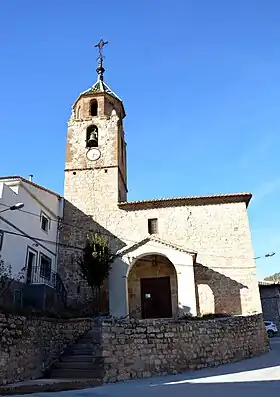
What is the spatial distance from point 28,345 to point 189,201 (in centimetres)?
1197

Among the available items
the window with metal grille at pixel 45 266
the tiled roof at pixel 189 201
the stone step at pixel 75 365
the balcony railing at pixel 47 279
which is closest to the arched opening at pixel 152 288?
the tiled roof at pixel 189 201

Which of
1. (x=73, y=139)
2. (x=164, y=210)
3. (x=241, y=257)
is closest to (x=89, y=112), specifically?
(x=73, y=139)

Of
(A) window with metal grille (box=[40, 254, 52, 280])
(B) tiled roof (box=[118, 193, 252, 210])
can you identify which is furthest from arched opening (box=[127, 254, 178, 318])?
(A) window with metal grille (box=[40, 254, 52, 280])

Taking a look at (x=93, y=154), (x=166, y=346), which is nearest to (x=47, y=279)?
(x=93, y=154)

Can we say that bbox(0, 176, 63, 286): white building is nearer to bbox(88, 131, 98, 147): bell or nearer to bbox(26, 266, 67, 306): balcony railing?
bbox(26, 266, 67, 306): balcony railing

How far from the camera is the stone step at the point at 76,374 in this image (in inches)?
383

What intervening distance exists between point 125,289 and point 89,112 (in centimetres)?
1200

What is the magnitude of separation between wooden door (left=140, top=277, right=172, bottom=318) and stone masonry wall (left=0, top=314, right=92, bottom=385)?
6.32 meters

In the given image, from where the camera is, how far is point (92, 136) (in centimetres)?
2211

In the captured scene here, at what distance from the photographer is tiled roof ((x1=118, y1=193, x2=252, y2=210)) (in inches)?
766

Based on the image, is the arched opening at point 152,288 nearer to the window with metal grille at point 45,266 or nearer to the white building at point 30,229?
the window with metal grille at point 45,266

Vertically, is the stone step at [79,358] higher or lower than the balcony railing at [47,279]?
lower

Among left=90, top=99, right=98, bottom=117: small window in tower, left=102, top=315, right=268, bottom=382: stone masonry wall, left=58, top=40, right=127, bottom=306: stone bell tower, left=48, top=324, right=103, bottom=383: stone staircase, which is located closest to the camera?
left=48, top=324, right=103, bottom=383: stone staircase

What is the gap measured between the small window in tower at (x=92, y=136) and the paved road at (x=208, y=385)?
48.7 feet
